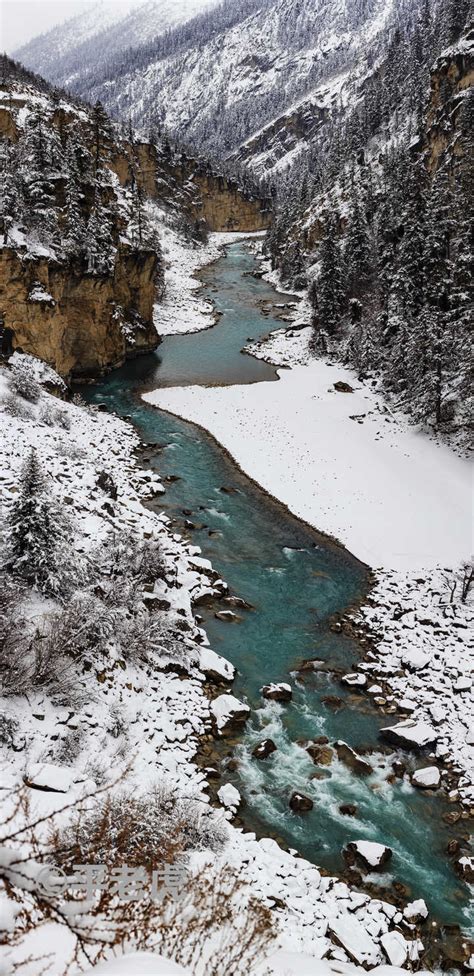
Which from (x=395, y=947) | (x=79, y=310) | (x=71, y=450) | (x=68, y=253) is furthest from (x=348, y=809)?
(x=79, y=310)

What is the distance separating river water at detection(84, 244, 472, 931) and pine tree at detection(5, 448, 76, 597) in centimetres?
527

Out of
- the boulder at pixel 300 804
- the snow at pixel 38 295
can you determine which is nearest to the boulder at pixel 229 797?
the boulder at pixel 300 804

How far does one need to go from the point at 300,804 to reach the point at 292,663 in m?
4.60

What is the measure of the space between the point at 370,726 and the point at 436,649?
3.84 meters

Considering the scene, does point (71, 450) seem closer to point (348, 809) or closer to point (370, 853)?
point (348, 809)

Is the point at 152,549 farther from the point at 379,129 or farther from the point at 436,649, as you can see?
the point at 379,129

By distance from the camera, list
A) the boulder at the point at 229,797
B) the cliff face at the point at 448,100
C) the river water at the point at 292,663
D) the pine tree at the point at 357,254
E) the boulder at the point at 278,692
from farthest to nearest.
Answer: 1. the cliff face at the point at 448,100
2. the pine tree at the point at 357,254
3. the boulder at the point at 278,692
4. the boulder at the point at 229,797
5. the river water at the point at 292,663

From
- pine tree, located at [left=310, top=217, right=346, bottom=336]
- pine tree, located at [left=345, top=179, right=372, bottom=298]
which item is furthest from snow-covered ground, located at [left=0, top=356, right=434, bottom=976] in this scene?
pine tree, located at [left=345, top=179, right=372, bottom=298]

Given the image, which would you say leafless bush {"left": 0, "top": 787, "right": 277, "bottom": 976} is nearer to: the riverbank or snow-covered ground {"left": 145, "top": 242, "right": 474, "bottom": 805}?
the riverbank

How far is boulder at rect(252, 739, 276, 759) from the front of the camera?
1240 cm

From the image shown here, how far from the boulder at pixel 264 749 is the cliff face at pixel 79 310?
26.5 meters

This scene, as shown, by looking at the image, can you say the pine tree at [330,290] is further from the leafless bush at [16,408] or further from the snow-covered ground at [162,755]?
the snow-covered ground at [162,755]

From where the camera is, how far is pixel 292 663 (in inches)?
614

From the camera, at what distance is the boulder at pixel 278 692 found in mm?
14175
